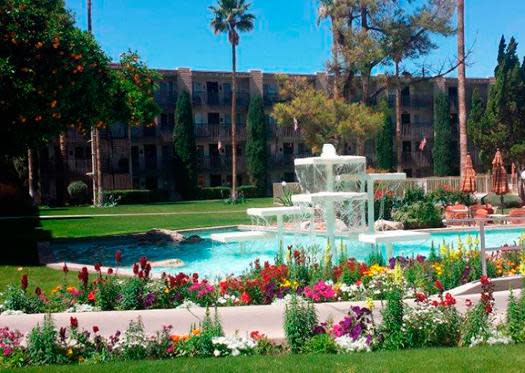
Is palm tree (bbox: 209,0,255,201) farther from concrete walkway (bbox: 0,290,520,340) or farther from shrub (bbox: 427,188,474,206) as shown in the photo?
concrete walkway (bbox: 0,290,520,340)

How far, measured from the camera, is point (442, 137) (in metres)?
52.5

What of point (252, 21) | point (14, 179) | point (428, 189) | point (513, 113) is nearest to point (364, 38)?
point (428, 189)

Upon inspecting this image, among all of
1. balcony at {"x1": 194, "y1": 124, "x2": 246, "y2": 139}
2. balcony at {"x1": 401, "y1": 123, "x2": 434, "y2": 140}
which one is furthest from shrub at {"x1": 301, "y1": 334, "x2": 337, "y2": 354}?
balcony at {"x1": 401, "y1": 123, "x2": 434, "y2": 140}

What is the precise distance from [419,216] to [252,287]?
43.3 ft

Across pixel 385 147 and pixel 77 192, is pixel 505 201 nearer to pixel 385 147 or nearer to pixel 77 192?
pixel 385 147

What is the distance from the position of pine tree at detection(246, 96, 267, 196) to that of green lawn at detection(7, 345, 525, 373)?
43.8 meters

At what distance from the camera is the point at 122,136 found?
48875mm

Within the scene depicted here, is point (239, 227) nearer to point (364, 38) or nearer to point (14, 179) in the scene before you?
point (364, 38)

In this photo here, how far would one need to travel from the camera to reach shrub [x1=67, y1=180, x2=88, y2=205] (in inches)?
1591

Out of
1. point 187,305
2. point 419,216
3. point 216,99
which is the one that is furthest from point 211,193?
point 187,305

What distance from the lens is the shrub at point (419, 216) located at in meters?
20.0

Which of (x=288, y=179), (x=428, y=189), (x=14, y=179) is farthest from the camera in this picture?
(x=288, y=179)

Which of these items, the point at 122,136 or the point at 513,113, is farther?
the point at 122,136

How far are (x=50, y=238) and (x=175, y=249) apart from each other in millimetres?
4481
